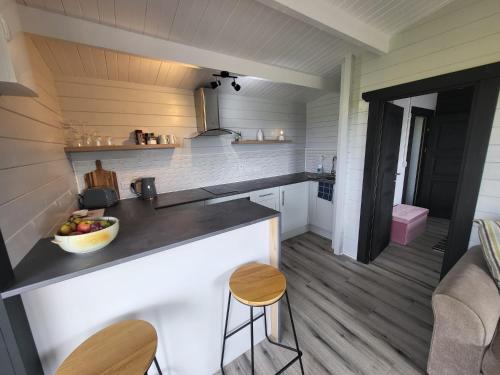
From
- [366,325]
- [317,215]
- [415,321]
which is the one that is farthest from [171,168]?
[415,321]

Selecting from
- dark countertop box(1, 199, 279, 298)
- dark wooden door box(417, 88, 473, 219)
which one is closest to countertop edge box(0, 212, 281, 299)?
dark countertop box(1, 199, 279, 298)

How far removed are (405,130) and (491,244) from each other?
94.8 inches

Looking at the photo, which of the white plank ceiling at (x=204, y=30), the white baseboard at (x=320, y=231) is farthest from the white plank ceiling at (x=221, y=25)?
the white baseboard at (x=320, y=231)

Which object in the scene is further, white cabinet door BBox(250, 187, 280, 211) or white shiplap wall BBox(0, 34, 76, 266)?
white cabinet door BBox(250, 187, 280, 211)

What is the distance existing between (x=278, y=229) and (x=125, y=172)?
1898mm

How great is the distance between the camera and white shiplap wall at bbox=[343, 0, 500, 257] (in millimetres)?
1482

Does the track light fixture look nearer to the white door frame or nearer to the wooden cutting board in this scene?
the white door frame

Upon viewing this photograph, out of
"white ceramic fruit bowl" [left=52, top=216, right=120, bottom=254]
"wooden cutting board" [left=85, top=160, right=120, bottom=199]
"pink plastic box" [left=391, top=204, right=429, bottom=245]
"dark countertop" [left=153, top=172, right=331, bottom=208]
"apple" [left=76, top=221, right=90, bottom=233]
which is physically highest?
"wooden cutting board" [left=85, top=160, right=120, bottom=199]

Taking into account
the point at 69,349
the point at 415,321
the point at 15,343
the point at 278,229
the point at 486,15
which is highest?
the point at 486,15

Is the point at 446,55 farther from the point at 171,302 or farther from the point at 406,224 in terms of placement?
the point at 171,302

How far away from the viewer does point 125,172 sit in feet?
7.66

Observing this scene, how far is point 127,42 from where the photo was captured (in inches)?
62.2

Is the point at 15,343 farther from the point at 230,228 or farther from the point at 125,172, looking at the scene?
the point at 125,172

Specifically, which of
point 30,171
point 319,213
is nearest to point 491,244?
point 319,213
